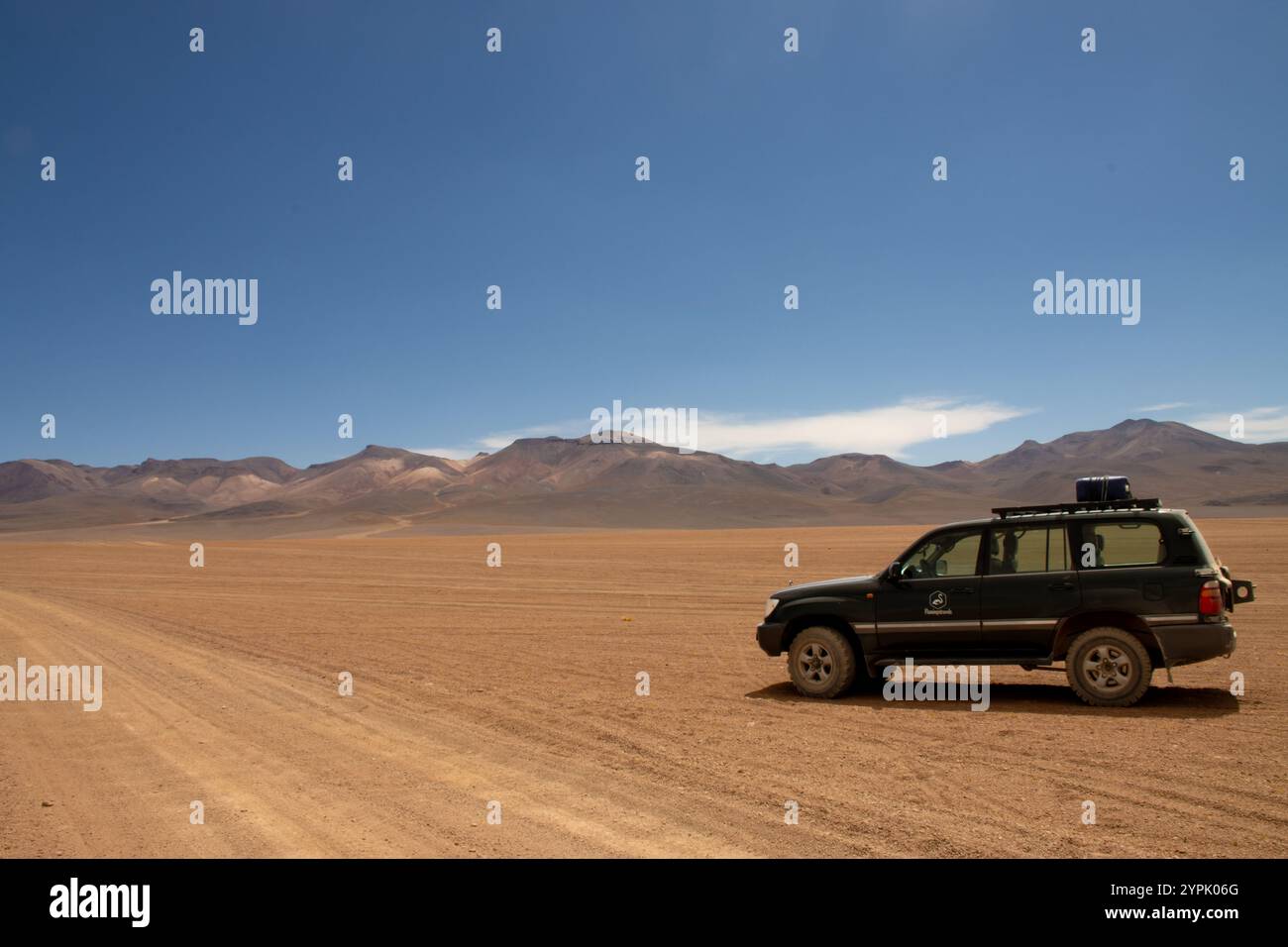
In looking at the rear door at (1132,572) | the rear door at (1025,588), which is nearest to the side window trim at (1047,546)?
the rear door at (1025,588)

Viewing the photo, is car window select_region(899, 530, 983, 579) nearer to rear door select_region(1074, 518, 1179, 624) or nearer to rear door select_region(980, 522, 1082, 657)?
rear door select_region(980, 522, 1082, 657)

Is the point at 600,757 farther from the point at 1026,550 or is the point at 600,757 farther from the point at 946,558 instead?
the point at 1026,550

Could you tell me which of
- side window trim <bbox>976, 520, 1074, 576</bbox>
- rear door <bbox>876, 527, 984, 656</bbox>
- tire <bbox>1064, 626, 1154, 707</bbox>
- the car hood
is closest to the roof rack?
side window trim <bbox>976, 520, 1074, 576</bbox>

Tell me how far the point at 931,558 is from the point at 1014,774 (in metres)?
3.55

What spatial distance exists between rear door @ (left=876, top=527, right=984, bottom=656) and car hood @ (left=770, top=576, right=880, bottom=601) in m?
0.17

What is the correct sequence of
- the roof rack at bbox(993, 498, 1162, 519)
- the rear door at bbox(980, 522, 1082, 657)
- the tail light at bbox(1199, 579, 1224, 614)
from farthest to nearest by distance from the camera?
1. the roof rack at bbox(993, 498, 1162, 519)
2. the rear door at bbox(980, 522, 1082, 657)
3. the tail light at bbox(1199, 579, 1224, 614)

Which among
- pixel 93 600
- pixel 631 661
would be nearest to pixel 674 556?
pixel 93 600

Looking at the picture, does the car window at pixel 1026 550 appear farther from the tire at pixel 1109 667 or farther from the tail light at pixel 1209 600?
the tail light at pixel 1209 600

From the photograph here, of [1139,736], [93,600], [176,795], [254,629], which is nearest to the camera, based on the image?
[176,795]

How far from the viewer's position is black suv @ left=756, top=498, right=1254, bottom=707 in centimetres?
902

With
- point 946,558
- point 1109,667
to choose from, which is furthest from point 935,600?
point 1109,667

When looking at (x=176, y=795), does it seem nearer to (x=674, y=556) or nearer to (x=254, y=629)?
(x=254, y=629)

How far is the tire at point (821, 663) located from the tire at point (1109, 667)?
7.42ft
